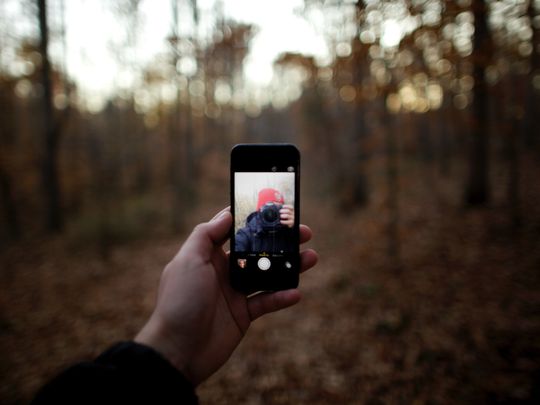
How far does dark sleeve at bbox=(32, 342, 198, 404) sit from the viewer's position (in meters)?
1.20

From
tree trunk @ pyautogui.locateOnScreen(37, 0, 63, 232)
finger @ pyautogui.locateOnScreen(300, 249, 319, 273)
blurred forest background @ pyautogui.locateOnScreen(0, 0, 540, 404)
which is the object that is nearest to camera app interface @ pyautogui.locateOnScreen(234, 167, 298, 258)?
finger @ pyautogui.locateOnScreen(300, 249, 319, 273)

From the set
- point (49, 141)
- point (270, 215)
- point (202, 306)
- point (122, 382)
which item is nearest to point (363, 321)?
point (270, 215)

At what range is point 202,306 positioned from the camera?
→ 190 cm

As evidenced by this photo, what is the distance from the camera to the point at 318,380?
12.4 ft

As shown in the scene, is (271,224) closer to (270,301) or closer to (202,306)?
(270,301)

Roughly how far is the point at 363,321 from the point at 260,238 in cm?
361

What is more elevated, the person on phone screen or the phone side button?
the person on phone screen

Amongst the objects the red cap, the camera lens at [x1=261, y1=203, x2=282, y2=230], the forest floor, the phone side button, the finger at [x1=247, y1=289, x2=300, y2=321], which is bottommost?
the forest floor

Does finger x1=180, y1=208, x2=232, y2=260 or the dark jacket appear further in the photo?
the dark jacket

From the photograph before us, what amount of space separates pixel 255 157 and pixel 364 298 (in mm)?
4464

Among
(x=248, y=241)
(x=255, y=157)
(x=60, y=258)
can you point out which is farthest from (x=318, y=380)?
(x=60, y=258)

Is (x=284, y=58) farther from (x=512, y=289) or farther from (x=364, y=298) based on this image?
(x=512, y=289)

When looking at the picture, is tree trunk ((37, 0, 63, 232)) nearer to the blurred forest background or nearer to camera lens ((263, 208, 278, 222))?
the blurred forest background

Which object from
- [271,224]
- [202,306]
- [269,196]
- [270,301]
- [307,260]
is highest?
[269,196]
